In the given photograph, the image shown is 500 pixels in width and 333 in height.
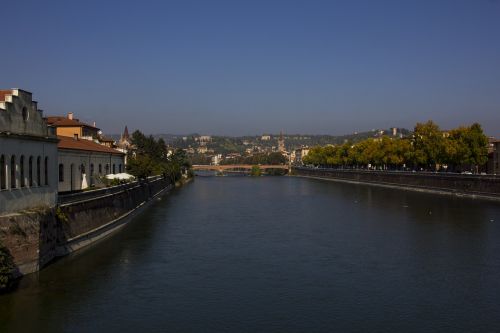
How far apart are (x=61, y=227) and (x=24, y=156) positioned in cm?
363

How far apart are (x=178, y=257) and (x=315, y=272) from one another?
22.7 ft

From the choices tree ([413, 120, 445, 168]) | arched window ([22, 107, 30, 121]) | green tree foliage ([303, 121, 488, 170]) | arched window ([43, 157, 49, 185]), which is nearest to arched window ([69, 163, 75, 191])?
arched window ([43, 157, 49, 185])

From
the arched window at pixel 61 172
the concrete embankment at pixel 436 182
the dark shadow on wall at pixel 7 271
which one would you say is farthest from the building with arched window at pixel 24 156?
the concrete embankment at pixel 436 182

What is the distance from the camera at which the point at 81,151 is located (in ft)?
125

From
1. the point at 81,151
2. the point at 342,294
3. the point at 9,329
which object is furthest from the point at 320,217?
the point at 9,329

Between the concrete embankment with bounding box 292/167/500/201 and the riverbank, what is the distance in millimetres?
37685

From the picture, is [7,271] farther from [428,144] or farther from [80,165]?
[428,144]

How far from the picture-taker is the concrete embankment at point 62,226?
63.7 ft

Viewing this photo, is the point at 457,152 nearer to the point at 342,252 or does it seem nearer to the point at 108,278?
the point at 342,252

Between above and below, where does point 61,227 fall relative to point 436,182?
below

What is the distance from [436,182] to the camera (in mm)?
70750

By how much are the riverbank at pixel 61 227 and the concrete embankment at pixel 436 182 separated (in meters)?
37.7

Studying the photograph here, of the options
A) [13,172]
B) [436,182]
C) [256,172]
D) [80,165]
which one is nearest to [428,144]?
[436,182]

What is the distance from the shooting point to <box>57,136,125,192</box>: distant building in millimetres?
34688
